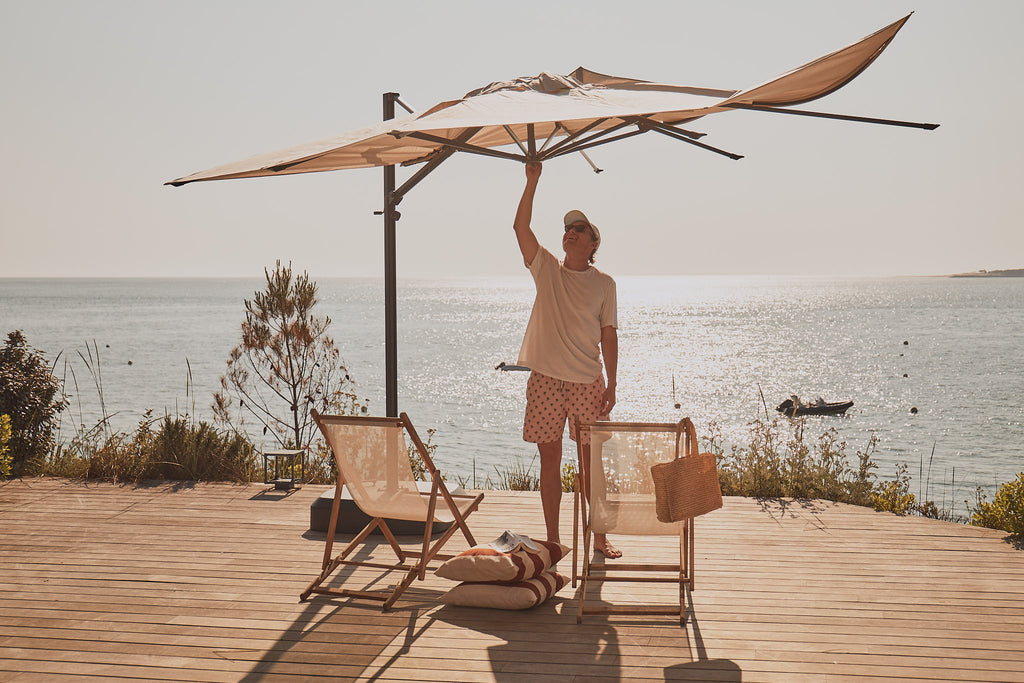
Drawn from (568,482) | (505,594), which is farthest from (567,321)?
(568,482)

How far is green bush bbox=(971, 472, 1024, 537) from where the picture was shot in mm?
4652

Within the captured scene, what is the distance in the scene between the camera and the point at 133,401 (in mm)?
26750

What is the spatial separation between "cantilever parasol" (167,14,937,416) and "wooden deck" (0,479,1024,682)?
145cm

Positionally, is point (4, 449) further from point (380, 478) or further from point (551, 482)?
point (551, 482)

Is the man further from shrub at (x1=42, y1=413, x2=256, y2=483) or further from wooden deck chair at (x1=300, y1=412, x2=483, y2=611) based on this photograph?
shrub at (x1=42, y1=413, x2=256, y2=483)

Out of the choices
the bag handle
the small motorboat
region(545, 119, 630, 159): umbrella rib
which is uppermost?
region(545, 119, 630, 159): umbrella rib

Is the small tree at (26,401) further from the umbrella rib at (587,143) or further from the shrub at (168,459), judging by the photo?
the umbrella rib at (587,143)

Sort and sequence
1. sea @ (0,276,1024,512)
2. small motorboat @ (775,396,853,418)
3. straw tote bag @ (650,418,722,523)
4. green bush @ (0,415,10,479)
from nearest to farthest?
straw tote bag @ (650,418,722,523), green bush @ (0,415,10,479), sea @ (0,276,1024,512), small motorboat @ (775,396,853,418)

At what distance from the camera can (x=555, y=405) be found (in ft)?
13.8

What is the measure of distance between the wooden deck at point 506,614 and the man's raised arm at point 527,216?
1.62 meters

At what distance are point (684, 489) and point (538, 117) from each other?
154cm

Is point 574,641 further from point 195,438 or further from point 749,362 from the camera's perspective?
point 749,362

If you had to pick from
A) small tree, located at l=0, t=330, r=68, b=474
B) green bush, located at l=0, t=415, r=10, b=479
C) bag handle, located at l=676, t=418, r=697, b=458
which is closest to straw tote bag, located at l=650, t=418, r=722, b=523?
bag handle, located at l=676, t=418, r=697, b=458

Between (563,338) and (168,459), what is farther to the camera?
(168,459)
